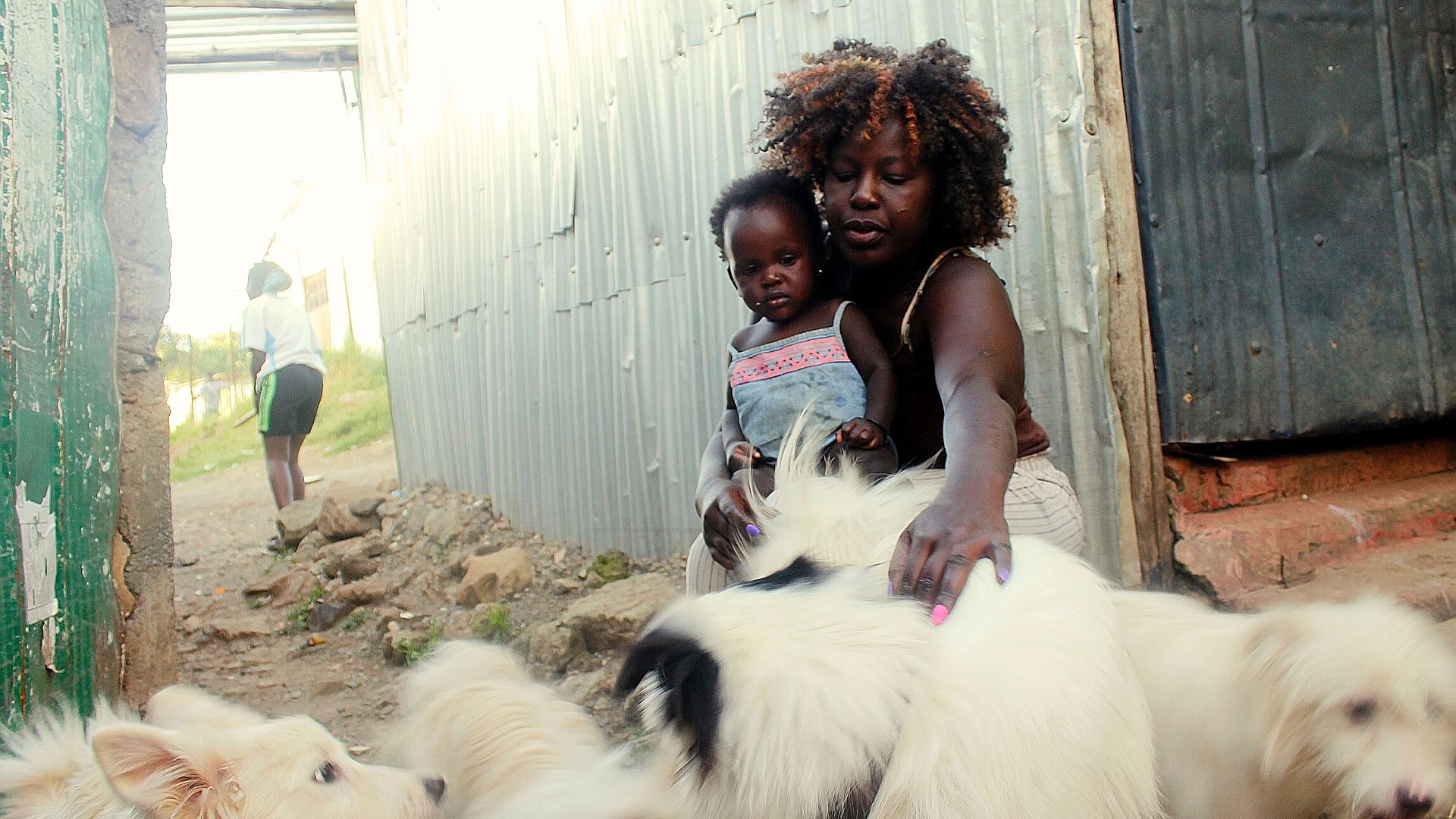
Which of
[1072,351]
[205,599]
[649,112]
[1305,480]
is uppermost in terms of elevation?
[649,112]

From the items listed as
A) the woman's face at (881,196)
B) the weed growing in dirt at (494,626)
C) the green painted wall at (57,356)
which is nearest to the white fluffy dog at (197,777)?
the green painted wall at (57,356)

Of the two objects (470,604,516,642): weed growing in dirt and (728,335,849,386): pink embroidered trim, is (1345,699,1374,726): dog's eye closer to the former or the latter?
(728,335,849,386): pink embroidered trim

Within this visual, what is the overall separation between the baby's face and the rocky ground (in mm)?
1172

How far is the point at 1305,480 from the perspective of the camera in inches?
150

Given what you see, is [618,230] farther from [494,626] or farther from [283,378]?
[283,378]

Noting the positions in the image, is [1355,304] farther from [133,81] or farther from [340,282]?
[340,282]

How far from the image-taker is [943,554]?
149cm

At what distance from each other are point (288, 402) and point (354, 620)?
3282 millimetres

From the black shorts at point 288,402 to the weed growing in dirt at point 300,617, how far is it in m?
2.56

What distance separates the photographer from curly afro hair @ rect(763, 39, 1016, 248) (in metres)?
2.33

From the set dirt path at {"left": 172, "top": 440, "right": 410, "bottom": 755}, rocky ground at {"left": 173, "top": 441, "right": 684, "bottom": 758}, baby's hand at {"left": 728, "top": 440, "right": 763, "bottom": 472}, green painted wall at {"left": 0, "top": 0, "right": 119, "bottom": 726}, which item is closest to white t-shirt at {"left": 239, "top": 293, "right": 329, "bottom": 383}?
rocky ground at {"left": 173, "top": 441, "right": 684, "bottom": 758}

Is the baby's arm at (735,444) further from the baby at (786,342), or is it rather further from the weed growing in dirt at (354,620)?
the weed growing in dirt at (354,620)

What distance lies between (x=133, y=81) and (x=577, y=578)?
336cm

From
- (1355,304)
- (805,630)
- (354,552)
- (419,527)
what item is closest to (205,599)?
(354,552)
